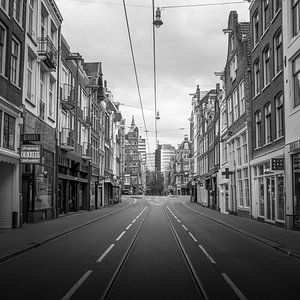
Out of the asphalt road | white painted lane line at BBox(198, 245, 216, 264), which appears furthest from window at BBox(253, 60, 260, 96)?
white painted lane line at BBox(198, 245, 216, 264)

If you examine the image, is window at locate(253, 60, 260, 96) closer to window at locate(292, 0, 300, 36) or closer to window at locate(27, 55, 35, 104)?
window at locate(292, 0, 300, 36)

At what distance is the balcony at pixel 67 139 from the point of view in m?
33.6

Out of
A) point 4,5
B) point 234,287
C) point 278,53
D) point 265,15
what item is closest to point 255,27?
point 265,15

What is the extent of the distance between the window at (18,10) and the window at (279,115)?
13222mm

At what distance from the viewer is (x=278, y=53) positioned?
25.1m

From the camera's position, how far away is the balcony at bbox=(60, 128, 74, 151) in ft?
110

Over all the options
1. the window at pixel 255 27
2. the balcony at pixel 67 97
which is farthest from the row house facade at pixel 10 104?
the window at pixel 255 27

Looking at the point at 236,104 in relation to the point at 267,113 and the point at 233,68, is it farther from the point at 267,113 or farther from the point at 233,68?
the point at 267,113

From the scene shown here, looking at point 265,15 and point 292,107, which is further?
point 265,15

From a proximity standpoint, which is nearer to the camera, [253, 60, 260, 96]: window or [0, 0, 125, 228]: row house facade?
[0, 0, 125, 228]: row house facade

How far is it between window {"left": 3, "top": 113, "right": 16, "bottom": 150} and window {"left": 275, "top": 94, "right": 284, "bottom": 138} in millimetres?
12803

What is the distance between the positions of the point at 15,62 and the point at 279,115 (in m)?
13.2

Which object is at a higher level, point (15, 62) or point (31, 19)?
point (31, 19)

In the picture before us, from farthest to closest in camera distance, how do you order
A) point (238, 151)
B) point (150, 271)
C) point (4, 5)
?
point (238, 151), point (4, 5), point (150, 271)
